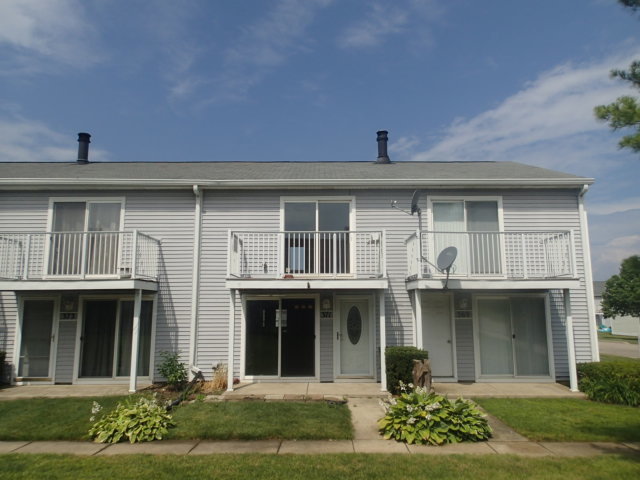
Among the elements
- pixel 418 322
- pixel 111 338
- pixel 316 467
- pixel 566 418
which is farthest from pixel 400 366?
pixel 111 338

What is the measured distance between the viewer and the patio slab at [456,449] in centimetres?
574

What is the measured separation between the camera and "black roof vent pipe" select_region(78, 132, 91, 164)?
47.4ft

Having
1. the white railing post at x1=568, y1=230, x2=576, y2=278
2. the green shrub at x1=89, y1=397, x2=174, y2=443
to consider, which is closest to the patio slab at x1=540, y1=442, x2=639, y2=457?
the white railing post at x1=568, y1=230, x2=576, y2=278

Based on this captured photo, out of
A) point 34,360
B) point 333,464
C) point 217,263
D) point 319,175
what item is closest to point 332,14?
point 319,175

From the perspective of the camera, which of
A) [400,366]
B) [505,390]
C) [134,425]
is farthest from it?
[505,390]

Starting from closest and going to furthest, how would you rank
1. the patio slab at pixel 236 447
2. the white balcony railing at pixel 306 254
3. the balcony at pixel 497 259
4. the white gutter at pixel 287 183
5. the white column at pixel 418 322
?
the patio slab at pixel 236 447, the white column at pixel 418 322, the balcony at pixel 497 259, the white balcony railing at pixel 306 254, the white gutter at pixel 287 183

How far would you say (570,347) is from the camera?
9266mm

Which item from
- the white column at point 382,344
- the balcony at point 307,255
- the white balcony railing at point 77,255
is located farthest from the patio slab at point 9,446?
the white column at point 382,344

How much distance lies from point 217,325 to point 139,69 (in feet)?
26.1

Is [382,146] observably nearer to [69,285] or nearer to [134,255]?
[134,255]

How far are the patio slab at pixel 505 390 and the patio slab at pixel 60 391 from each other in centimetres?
729

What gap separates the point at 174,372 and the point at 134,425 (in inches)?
121

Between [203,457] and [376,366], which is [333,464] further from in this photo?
[376,366]

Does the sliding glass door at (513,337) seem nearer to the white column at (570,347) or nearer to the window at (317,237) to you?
the white column at (570,347)
